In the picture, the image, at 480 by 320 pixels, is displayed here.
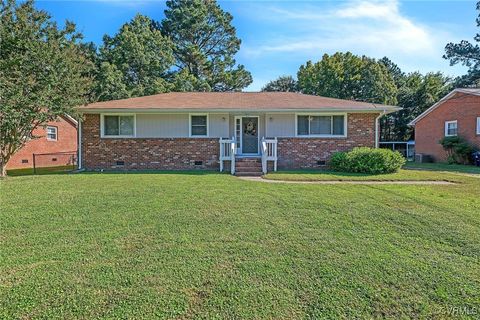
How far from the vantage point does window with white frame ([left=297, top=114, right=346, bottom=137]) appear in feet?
43.0

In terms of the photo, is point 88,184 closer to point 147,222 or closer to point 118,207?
point 118,207

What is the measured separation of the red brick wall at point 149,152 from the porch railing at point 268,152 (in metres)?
2.22

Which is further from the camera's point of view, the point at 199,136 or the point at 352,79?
the point at 352,79

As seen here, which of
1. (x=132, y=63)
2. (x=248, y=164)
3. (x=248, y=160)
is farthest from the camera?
(x=132, y=63)

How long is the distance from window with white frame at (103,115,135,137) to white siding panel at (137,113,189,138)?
0.39 m

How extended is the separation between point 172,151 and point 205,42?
23306mm

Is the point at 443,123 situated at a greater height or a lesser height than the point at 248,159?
greater

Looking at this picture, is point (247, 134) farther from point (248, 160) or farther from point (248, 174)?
point (248, 174)

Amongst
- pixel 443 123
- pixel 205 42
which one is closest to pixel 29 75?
pixel 443 123

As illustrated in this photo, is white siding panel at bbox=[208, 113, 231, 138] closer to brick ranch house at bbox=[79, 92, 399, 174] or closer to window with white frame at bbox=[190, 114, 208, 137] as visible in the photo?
brick ranch house at bbox=[79, 92, 399, 174]

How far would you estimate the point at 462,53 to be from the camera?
71.4 ft

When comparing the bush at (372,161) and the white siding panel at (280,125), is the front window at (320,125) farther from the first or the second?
the bush at (372,161)

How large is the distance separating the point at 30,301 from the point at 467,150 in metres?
20.8

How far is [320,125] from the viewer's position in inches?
520
